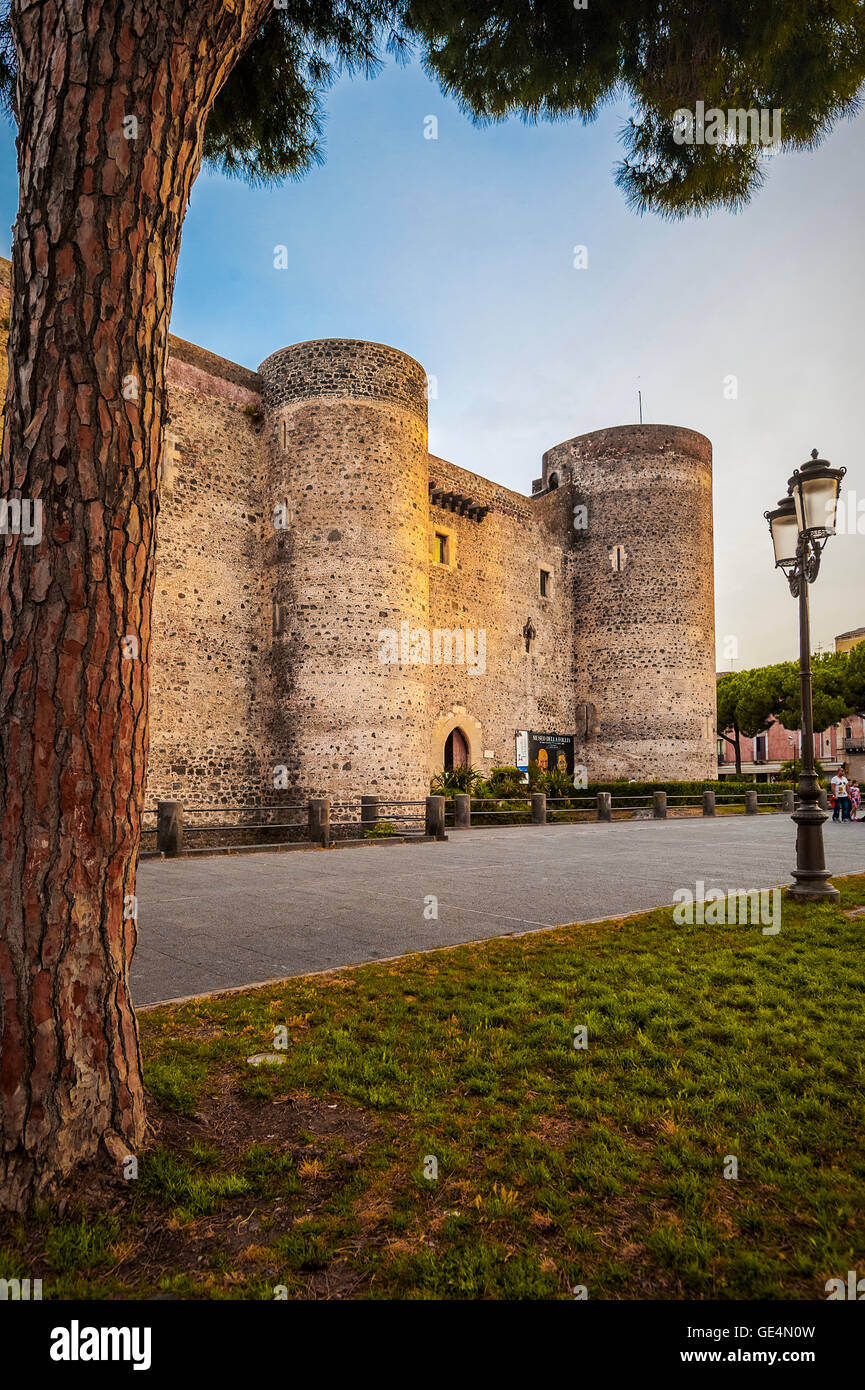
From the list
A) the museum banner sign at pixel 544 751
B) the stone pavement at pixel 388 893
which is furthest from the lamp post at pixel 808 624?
the museum banner sign at pixel 544 751

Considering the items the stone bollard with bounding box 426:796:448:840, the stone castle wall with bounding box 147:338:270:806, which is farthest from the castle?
the stone bollard with bounding box 426:796:448:840

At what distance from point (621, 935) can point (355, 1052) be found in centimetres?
256

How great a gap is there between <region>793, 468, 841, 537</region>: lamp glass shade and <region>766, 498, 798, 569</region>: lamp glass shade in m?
0.36

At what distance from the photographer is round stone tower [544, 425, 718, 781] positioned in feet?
88.1

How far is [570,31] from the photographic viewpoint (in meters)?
5.41

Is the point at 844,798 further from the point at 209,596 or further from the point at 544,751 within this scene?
the point at 209,596

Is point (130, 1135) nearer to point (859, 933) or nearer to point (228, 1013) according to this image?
point (228, 1013)

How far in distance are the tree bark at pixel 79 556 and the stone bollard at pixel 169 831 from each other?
901 centimetres

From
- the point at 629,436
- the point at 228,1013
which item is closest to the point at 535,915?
the point at 228,1013

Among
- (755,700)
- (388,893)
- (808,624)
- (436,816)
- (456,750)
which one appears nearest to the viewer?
(808,624)

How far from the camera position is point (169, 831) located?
1110 centimetres

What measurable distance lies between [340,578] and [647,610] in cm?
1351

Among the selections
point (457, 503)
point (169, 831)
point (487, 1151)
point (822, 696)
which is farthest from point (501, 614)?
point (822, 696)
